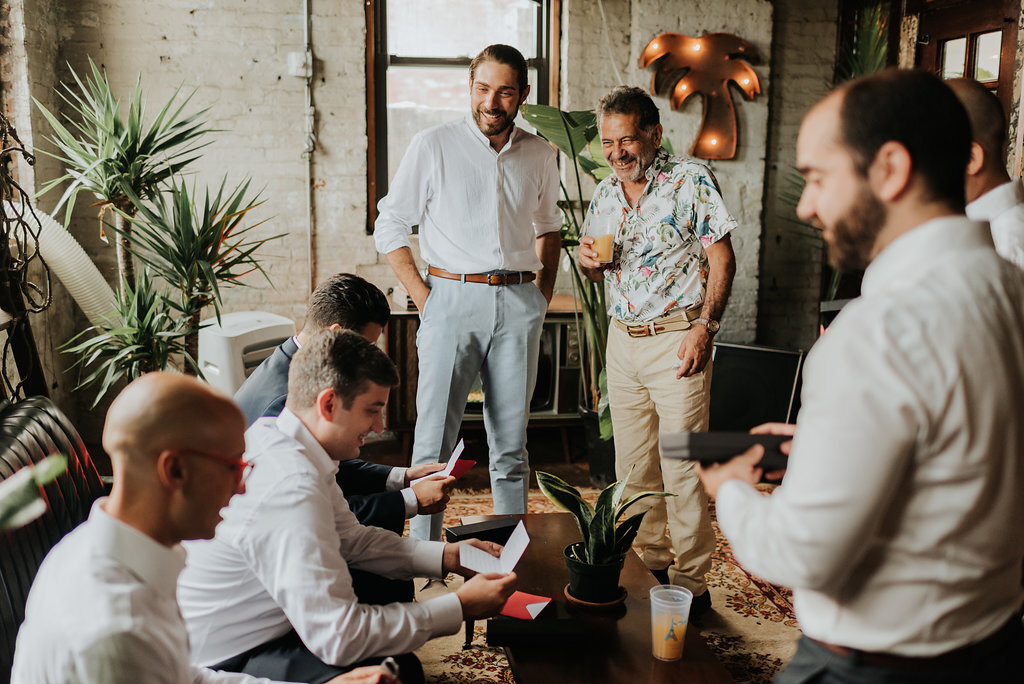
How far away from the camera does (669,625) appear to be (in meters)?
1.77

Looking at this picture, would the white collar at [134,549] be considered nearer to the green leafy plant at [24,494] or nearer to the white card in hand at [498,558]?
the green leafy plant at [24,494]

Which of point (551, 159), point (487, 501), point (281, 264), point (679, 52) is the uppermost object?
point (679, 52)

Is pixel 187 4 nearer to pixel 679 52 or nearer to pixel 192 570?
pixel 679 52

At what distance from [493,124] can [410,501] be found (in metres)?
1.44

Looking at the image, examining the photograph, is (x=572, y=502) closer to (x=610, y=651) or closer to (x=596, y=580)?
(x=596, y=580)

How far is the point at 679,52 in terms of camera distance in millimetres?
4840

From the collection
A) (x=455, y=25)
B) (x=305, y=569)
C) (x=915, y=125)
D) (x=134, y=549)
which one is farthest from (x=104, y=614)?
(x=455, y=25)

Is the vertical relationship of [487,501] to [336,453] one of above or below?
below

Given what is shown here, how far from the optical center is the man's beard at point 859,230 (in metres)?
1.01

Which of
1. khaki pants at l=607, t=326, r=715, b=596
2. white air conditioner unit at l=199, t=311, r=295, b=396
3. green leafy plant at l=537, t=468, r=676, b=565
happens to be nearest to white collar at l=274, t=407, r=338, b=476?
green leafy plant at l=537, t=468, r=676, b=565

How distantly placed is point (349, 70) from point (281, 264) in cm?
118

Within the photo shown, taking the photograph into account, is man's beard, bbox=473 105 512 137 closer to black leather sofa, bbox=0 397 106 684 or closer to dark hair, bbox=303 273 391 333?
dark hair, bbox=303 273 391 333

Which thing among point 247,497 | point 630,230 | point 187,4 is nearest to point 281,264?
point 187,4

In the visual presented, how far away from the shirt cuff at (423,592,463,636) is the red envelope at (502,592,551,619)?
0.22 meters
